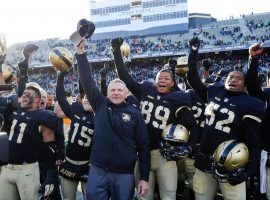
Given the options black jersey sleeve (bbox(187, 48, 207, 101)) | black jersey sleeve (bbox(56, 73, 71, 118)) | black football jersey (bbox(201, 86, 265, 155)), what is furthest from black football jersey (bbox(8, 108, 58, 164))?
black football jersey (bbox(201, 86, 265, 155))

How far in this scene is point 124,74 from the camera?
14.4ft

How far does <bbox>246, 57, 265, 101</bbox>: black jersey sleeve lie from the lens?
387cm

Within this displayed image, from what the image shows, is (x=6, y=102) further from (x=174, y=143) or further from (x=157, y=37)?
(x=157, y=37)

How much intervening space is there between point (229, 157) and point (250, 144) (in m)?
0.28

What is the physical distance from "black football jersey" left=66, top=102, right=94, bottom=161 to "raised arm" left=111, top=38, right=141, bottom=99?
1.84ft

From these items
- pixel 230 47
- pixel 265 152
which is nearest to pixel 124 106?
pixel 265 152

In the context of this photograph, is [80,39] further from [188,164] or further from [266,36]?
[266,36]

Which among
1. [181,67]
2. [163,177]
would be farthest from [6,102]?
[181,67]

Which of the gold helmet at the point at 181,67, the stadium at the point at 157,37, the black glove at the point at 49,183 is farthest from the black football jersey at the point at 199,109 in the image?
the stadium at the point at 157,37

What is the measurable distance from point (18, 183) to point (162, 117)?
1.68m

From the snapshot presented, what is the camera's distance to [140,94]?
4434 millimetres

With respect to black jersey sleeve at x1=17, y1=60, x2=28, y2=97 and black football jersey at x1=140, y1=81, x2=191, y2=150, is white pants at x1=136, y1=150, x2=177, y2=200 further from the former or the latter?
black jersey sleeve at x1=17, y1=60, x2=28, y2=97

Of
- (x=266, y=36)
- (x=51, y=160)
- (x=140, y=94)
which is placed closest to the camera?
(x=51, y=160)

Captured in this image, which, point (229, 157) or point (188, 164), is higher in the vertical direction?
point (229, 157)
